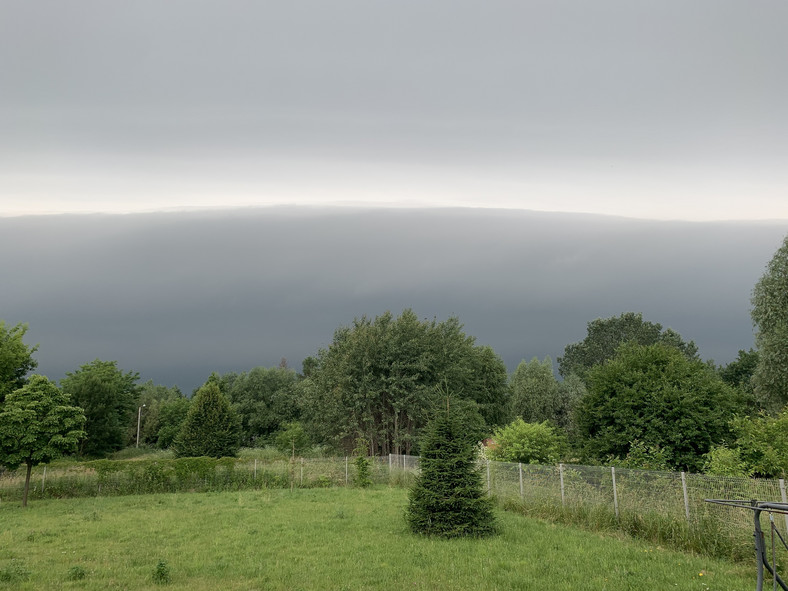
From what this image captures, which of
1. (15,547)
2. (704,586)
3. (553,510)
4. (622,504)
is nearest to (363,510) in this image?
(553,510)

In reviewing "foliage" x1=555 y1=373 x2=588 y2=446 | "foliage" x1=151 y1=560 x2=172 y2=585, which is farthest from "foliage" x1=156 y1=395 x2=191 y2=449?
"foliage" x1=151 y1=560 x2=172 y2=585

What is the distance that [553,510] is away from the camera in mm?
16062

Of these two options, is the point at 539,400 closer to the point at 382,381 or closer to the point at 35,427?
the point at 382,381

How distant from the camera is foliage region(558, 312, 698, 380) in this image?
65.2 m

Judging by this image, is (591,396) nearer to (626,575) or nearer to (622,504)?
(622,504)

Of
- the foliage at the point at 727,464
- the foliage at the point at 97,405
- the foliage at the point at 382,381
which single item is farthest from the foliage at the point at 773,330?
the foliage at the point at 97,405

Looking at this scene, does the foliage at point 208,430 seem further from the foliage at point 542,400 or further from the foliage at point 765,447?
the foliage at point 765,447

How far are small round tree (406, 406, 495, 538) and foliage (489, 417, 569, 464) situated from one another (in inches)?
328

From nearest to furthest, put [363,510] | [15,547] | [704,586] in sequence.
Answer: [704,586] → [15,547] → [363,510]

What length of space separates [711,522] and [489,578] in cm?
576

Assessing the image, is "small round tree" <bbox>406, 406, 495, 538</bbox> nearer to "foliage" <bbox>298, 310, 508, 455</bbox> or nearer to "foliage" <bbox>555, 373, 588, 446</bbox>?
"foliage" <bbox>298, 310, 508, 455</bbox>

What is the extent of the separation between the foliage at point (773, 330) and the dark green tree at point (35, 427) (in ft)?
121

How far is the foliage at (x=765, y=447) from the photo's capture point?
15.7m

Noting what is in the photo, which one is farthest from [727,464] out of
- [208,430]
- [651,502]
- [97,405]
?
[97,405]
